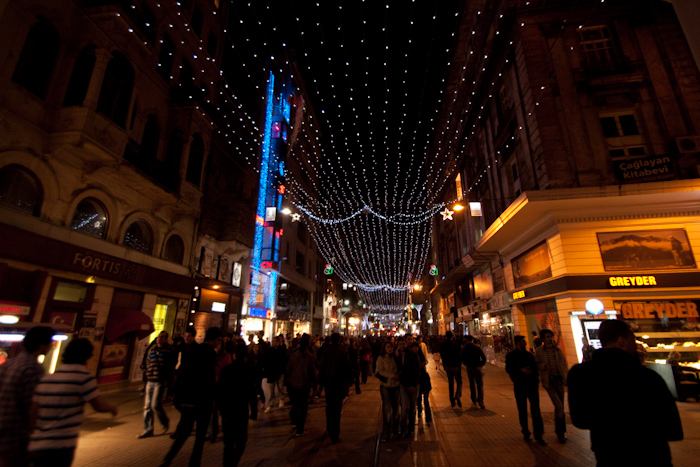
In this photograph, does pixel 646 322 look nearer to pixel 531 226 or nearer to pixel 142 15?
pixel 531 226

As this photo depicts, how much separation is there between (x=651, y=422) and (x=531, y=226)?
1349cm

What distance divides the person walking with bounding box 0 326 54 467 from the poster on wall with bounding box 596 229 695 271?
15328 millimetres

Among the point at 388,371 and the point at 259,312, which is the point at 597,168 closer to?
the point at 388,371

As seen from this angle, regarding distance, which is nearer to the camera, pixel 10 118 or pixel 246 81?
pixel 10 118

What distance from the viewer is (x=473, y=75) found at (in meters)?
21.4

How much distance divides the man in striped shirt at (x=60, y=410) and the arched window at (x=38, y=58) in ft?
31.9

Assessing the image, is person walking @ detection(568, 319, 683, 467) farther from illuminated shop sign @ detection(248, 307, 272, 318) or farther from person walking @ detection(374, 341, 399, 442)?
illuminated shop sign @ detection(248, 307, 272, 318)

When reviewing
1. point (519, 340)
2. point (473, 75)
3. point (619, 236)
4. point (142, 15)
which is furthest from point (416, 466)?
point (473, 75)

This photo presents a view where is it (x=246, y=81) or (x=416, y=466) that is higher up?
(x=246, y=81)

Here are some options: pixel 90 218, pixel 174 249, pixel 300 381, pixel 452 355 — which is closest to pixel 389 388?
pixel 300 381

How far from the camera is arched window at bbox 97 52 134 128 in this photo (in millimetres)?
10727

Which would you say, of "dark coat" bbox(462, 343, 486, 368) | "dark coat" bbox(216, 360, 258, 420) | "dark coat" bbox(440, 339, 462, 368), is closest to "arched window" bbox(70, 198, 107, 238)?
"dark coat" bbox(216, 360, 258, 420)

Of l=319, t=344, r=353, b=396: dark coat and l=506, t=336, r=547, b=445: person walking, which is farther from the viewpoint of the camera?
l=319, t=344, r=353, b=396: dark coat

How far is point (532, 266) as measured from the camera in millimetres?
15094
